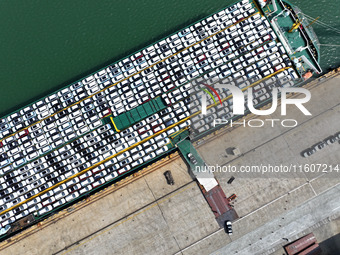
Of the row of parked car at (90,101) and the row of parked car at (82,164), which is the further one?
the row of parked car at (90,101)

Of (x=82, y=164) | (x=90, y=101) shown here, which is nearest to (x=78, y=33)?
(x=90, y=101)

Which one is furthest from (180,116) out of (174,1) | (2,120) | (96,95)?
(2,120)

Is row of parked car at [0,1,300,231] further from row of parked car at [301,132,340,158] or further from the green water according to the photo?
row of parked car at [301,132,340,158]

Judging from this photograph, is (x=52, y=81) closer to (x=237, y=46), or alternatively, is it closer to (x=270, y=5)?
(x=237, y=46)

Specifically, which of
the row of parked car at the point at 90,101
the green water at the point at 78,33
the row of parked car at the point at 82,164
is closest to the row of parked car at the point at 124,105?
the row of parked car at the point at 82,164

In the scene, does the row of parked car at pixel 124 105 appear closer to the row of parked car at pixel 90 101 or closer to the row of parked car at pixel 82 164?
the row of parked car at pixel 82 164

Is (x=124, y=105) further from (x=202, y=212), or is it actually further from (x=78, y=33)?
(x=202, y=212)
